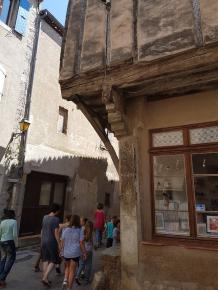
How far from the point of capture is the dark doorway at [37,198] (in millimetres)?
10023

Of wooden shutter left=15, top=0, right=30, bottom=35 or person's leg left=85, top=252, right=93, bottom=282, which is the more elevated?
wooden shutter left=15, top=0, right=30, bottom=35

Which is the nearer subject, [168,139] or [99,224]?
[168,139]

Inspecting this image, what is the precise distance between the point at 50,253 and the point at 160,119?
12.6 feet

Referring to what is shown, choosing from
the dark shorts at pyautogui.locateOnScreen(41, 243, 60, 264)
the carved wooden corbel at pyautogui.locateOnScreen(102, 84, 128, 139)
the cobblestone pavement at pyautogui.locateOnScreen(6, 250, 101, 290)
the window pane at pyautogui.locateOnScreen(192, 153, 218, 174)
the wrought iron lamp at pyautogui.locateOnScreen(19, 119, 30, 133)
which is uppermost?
the wrought iron lamp at pyautogui.locateOnScreen(19, 119, 30, 133)

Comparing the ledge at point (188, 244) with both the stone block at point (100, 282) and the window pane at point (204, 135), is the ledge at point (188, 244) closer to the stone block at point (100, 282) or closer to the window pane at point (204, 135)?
the stone block at point (100, 282)

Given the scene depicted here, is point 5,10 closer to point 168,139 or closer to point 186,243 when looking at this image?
point 168,139

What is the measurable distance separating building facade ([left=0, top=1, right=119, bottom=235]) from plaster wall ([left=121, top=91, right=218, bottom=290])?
18.2ft

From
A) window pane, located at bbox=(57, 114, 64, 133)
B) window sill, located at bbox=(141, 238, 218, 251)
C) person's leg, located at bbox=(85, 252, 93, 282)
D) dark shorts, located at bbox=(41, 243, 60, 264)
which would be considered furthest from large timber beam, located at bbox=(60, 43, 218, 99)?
window pane, located at bbox=(57, 114, 64, 133)

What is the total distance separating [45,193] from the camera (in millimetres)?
11047

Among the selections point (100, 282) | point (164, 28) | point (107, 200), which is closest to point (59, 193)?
point (107, 200)

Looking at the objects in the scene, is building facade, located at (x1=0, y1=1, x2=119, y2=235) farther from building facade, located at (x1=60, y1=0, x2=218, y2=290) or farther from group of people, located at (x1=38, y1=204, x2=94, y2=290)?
building facade, located at (x1=60, y1=0, x2=218, y2=290)

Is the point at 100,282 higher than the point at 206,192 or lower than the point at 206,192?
lower

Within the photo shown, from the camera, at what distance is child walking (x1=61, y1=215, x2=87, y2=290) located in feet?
17.4

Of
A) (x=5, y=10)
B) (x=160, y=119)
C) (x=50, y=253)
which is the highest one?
(x=5, y=10)
